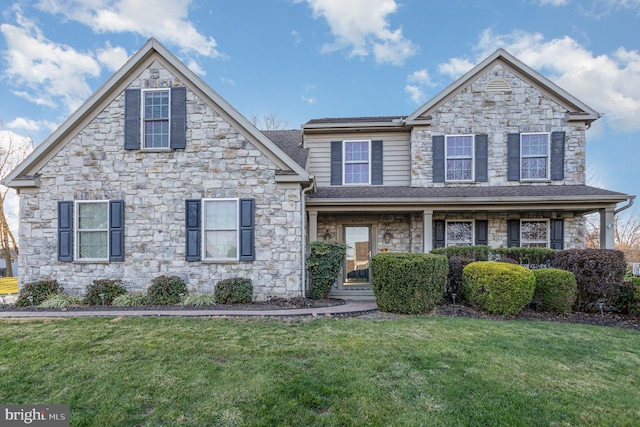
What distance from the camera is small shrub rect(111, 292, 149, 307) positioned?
7.62m

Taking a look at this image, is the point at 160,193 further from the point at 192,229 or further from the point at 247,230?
the point at 247,230

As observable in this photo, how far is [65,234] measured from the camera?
8.12 metres

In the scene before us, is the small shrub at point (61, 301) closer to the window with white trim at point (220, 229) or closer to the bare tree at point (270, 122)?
the window with white trim at point (220, 229)

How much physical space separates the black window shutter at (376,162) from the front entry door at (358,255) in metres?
1.59

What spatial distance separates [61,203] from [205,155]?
12.4ft

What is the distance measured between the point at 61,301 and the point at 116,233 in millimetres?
1880

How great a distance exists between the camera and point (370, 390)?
340 cm

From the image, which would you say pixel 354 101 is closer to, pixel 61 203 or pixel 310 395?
pixel 61 203

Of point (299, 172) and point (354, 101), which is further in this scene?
point (354, 101)

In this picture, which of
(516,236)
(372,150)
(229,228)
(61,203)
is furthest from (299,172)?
(516,236)

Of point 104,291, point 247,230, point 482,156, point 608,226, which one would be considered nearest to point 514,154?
point 482,156

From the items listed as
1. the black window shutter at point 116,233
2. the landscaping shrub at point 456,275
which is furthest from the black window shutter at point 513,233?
the black window shutter at point 116,233

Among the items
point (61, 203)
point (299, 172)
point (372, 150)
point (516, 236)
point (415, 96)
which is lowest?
point (516, 236)

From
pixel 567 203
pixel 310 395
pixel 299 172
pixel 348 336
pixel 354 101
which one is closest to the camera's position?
pixel 310 395
